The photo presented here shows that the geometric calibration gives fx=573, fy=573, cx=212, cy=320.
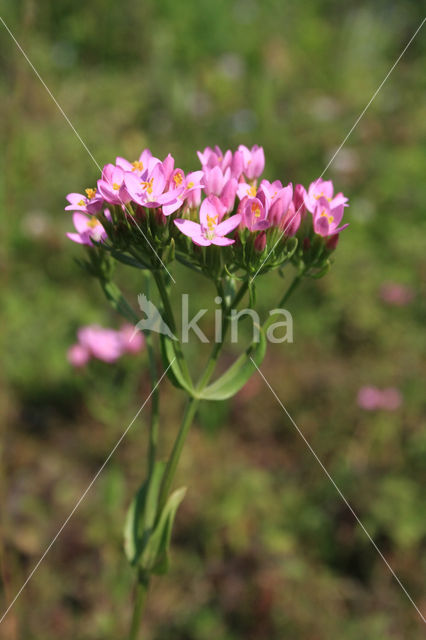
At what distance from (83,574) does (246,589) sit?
30.2 inches

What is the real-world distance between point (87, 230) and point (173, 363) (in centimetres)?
53

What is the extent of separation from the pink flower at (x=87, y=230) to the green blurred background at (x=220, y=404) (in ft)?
1.58

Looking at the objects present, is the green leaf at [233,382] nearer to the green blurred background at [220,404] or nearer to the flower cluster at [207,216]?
the flower cluster at [207,216]

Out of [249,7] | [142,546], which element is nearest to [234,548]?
[142,546]

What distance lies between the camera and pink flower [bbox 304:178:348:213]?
5.16ft

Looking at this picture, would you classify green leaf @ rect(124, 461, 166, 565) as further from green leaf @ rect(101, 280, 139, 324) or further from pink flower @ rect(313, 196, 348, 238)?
pink flower @ rect(313, 196, 348, 238)

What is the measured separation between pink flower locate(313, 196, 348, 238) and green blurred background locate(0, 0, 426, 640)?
107cm

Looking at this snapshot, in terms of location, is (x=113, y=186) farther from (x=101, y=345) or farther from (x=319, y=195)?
(x=101, y=345)

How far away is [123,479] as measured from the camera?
10.2 ft

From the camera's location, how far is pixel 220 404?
127 inches

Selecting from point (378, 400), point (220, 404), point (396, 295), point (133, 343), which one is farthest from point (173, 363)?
point (396, 295)

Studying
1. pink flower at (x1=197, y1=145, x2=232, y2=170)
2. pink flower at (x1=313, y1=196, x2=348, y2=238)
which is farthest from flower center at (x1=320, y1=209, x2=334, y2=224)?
pink flower at (x1=197, y1=145, x2=232, y2=170)

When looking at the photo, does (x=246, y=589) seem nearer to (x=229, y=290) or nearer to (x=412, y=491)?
(x=412, y=491)

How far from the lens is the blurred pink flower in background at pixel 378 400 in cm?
321
